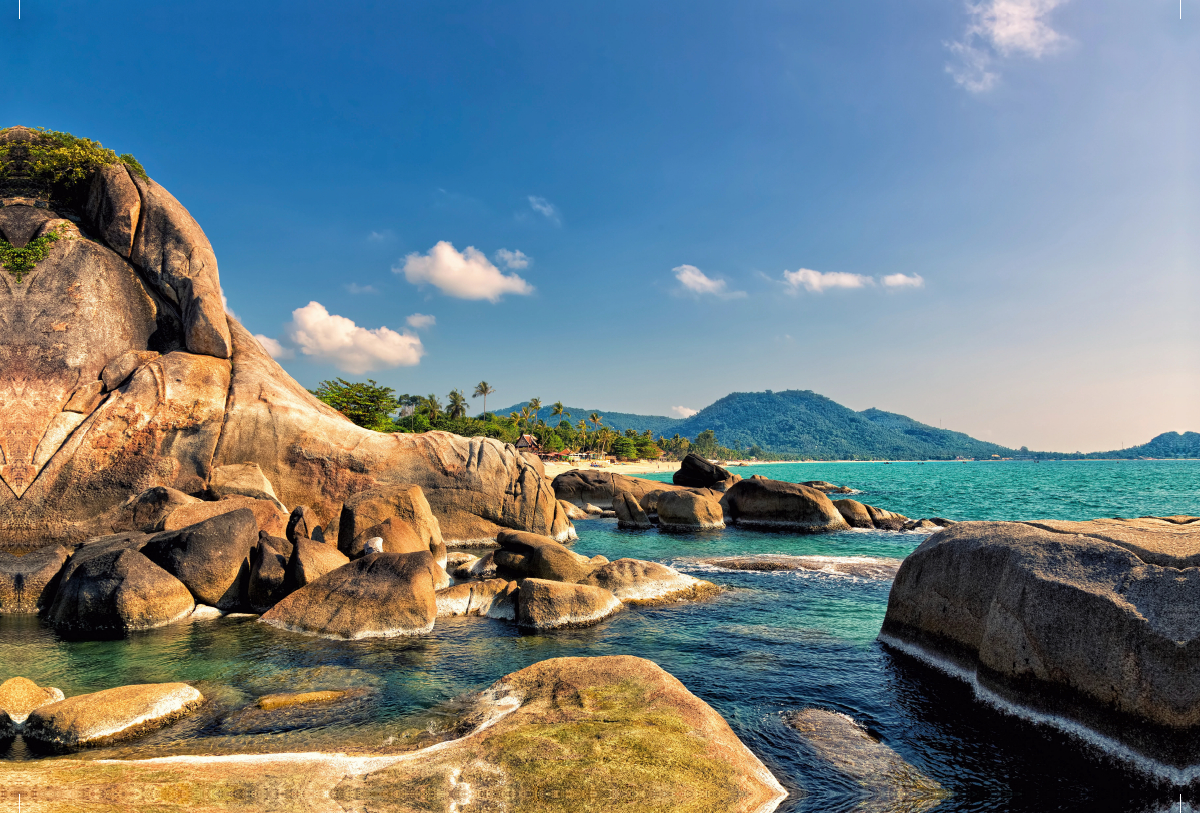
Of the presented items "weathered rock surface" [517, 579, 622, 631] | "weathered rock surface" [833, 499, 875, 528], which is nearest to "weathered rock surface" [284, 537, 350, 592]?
"weathered rock surface" [517, 579, 622, 631]

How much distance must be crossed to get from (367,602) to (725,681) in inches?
305

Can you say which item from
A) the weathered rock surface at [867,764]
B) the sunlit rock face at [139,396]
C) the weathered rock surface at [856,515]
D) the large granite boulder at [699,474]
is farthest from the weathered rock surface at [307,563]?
the large granite boulder at [699,474]

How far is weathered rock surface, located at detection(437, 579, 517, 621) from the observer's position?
44.4ft

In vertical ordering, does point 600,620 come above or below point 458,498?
below

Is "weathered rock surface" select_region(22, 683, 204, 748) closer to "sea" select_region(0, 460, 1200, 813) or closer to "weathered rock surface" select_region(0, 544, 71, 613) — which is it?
"sea" select_region(0, 460, 1200, 813)

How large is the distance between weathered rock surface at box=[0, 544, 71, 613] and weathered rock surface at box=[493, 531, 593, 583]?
1094 cm

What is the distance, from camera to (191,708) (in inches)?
323

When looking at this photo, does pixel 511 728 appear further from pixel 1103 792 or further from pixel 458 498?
pixel 458 498

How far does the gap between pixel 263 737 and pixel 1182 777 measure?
35.1 feet

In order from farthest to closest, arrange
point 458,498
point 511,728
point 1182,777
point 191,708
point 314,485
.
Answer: point 458,498 → point 314,485 → point 191,708 → point 511,728 → point 1182,777

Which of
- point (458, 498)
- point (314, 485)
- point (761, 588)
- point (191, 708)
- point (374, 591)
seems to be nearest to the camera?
point (191, 708)

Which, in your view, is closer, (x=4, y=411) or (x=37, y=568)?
(x=37, y=568)

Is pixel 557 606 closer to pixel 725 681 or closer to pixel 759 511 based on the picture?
pixel 725 681

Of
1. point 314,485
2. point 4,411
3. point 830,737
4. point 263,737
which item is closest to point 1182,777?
point 830,737
